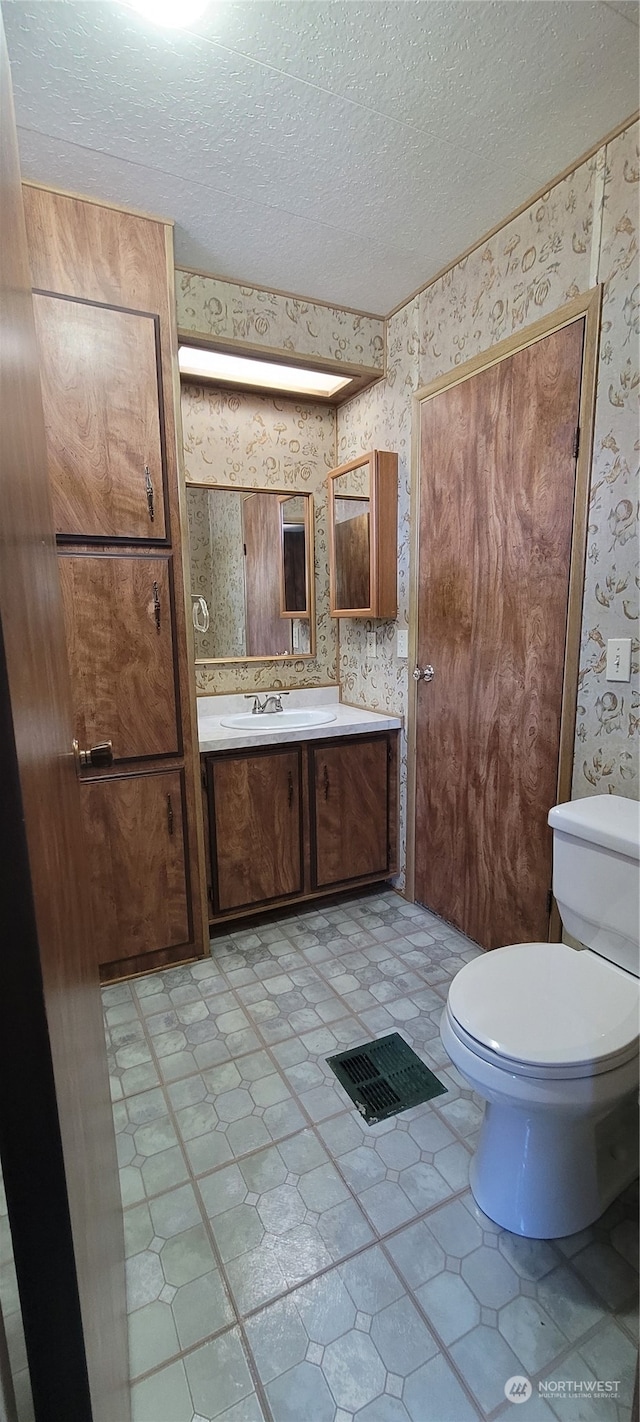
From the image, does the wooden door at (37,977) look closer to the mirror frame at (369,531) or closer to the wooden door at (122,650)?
the wooden door at (122,650)

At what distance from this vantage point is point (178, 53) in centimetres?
127

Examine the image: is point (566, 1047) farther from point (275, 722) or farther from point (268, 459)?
point (268, 459)

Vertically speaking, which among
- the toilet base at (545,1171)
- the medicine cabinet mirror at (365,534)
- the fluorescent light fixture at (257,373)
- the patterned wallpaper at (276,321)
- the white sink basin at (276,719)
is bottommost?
the toilet base at (545,1171)

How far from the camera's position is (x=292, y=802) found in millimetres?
2322

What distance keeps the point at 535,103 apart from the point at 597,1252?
2619 mm

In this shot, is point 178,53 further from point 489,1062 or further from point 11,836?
point 489,1062

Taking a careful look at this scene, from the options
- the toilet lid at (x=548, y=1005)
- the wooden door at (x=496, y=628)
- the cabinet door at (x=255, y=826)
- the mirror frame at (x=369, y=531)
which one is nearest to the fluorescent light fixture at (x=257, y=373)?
A: the mirror frame at (x=369, y=531)

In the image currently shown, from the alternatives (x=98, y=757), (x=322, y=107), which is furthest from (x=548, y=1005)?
(x=322, y=107)

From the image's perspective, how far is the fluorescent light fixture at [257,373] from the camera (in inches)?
91.5

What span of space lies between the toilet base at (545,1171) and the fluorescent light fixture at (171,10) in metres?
2.32

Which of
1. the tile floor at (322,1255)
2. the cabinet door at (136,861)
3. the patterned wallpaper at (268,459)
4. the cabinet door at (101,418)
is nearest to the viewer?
the tile floor at (322,1255)

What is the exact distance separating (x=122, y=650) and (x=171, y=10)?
4.85 feet

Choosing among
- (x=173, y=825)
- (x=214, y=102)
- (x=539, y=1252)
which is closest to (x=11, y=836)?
(x=539, y=1252)

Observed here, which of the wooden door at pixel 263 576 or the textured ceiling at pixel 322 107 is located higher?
the textured ceiling at pixel 322 107
